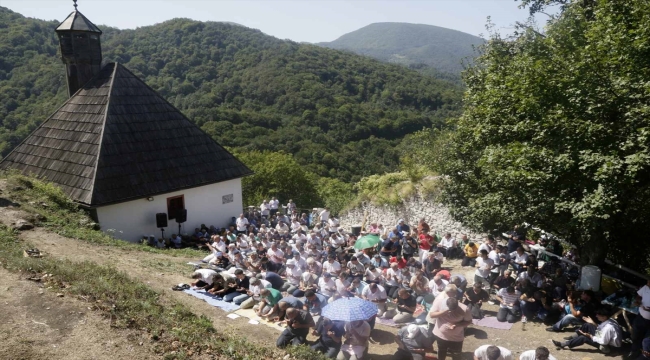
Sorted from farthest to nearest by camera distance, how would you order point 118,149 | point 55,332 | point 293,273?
point 118,149 → point 293,273 → point 55,332

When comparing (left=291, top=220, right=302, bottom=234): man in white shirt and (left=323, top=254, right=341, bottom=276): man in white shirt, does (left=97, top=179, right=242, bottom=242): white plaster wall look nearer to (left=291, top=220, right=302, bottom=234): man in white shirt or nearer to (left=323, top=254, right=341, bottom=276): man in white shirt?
(left=291, top=220, right=302, bottom=234): man in white shirt

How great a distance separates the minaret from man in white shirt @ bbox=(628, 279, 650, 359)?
817 inches

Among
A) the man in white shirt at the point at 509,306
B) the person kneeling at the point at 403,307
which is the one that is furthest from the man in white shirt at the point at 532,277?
the person kneeling at the point at 403,307

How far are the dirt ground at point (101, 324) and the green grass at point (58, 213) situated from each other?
0.56 m

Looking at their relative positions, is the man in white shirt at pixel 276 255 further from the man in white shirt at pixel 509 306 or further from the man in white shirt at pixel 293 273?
the man in white shirt at pixel 509 306

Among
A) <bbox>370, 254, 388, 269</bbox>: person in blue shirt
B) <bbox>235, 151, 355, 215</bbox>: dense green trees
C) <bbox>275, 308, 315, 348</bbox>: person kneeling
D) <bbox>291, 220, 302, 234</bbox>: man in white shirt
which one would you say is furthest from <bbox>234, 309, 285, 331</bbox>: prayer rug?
<bbox>235, 151, 355, 215</bbox>: dense green trees

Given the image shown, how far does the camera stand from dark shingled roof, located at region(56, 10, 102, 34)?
778 inches

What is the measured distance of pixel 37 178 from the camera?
57.9 ft

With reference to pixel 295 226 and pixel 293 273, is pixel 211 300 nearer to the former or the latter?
pixel 293 273

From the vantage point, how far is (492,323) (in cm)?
981

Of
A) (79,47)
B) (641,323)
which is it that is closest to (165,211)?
(79,47)

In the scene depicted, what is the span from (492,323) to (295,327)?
14.1ft

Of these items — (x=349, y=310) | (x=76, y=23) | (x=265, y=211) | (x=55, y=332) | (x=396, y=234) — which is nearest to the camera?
(x=55, y=332)

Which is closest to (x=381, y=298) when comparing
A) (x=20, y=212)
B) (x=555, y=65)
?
(x=555, y=65)
